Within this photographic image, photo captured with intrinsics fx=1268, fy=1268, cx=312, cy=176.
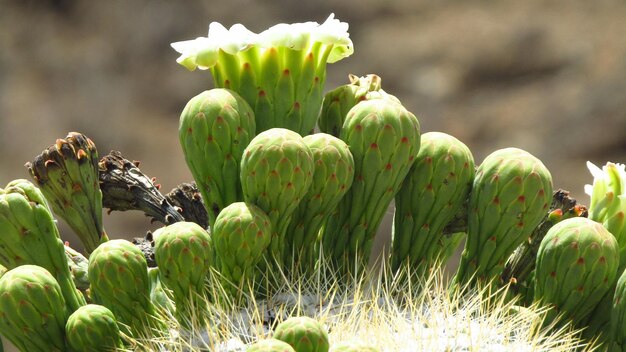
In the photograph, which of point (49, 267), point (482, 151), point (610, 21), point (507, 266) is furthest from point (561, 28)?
point (49, 267)

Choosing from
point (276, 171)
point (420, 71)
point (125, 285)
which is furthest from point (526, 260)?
point (420, 71)

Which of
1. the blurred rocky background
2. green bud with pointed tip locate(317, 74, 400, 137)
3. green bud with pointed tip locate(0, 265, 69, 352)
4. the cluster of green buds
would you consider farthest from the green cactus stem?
the blurred rocky background

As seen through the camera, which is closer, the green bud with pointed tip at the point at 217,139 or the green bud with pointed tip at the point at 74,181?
the green bud with pointed tip at the point at 217,139

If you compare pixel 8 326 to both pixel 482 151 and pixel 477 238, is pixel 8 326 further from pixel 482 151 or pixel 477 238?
pixel 482 151

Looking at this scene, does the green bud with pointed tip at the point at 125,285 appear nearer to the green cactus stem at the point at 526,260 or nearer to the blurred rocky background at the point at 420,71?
the green cactus stem at the point at 526,260

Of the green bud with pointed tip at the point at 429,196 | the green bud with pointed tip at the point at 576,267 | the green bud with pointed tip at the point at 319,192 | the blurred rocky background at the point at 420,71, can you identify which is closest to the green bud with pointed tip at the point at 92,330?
the green bud with pointed tip at the point at 319,192
